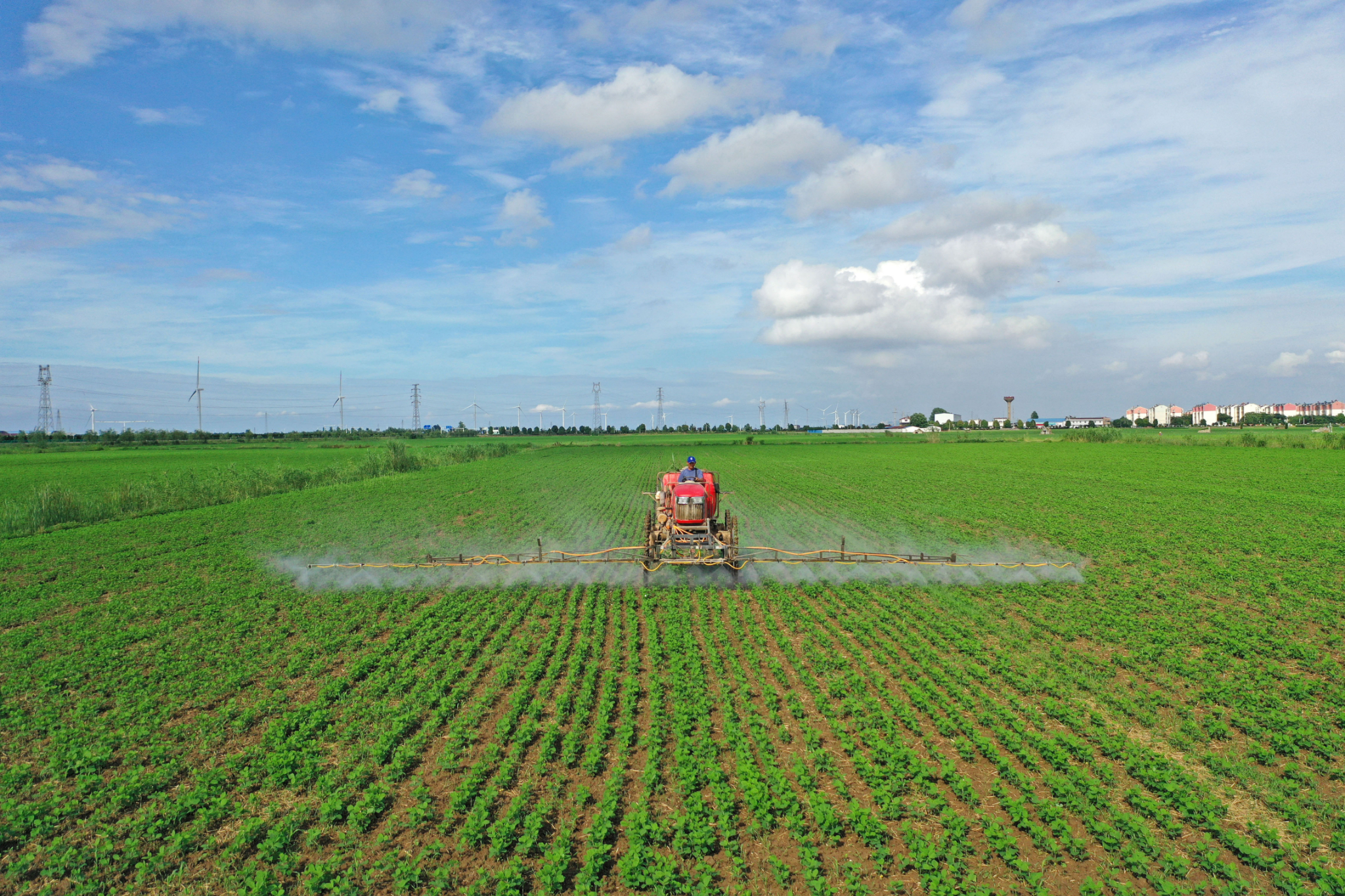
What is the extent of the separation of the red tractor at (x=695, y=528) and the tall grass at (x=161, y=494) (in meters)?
24.0

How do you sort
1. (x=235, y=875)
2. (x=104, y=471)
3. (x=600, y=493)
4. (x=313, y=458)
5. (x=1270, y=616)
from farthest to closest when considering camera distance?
(x=313, y=458) → (x=104, y=471) → (x=600, y=493) → (x=1270, y=616) → (x=235, y=875)

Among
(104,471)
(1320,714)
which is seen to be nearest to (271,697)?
(1320,714)

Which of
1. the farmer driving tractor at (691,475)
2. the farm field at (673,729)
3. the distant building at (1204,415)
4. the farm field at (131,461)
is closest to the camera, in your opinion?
the farm field at (673,729)

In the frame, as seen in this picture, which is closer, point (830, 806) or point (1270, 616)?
point (830, 806)

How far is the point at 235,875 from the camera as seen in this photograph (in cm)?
632

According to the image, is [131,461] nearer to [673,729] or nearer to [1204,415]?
[673,729]

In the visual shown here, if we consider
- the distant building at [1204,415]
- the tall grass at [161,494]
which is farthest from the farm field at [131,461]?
the distant building at [1204,415]

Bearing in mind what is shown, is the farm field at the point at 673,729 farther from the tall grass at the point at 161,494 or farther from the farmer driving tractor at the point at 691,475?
the tall grass at the point at 161,494

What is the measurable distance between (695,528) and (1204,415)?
712 ft

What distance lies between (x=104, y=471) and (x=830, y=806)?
62.8 m

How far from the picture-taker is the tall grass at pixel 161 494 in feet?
86.7

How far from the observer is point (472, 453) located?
8169 centimetres

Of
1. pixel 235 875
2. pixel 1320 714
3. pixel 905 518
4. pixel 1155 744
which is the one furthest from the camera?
pixel 905 518

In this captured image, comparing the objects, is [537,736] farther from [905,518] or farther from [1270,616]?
[905,518]
